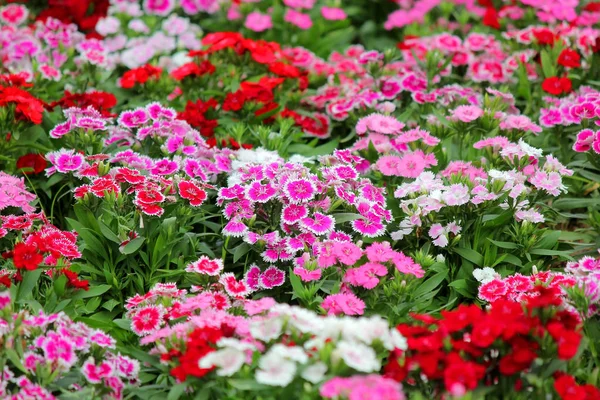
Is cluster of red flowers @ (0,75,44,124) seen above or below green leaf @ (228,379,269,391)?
above

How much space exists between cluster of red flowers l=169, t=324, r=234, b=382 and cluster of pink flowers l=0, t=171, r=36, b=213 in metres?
1.37

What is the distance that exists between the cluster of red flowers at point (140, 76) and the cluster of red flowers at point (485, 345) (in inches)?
114

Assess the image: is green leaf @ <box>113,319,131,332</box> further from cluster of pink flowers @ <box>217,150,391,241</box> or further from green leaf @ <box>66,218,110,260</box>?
cluster of pink flowers @ <box>217,150,391,241</box>

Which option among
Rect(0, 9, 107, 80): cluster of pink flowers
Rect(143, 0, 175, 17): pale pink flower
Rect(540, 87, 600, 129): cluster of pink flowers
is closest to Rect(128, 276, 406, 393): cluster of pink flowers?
Rect(540, 87, 600, 129): cluster of pink flowers

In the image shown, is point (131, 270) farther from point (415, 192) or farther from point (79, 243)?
point (415, 192)

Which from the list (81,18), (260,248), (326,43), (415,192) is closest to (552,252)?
(415,192)

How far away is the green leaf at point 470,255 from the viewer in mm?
3886

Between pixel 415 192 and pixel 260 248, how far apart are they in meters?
0.80

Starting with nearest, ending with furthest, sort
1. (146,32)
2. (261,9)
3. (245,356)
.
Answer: (245,356), (146,32), (261,9)

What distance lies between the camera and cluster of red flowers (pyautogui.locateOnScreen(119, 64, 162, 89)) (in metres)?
5.12

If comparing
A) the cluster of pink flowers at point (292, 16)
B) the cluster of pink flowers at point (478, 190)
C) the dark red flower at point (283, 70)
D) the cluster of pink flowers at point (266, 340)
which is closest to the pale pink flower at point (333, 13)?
the cluster of pink flowers at point (292, 16)

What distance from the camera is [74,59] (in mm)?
5715

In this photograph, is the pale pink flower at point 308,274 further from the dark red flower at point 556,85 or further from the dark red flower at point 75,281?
the dark red flower at point 556,85

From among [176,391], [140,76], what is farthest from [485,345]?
[140,76]
